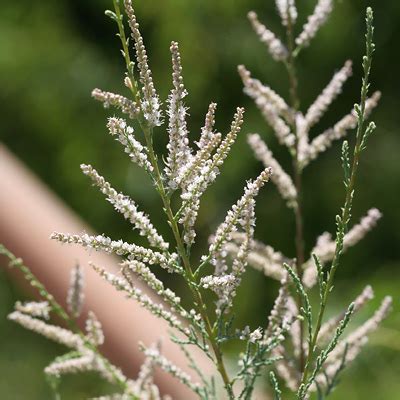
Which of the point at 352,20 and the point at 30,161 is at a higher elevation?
the point at 352,20

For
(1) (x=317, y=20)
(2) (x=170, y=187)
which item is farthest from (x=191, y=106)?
(2) (x=170, y=187)

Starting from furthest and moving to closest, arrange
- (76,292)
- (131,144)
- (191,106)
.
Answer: (191,106) → (76,292) → (131,144)

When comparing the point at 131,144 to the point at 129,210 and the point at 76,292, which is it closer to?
the point at 129,210

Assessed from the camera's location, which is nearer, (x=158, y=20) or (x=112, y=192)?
(x=112, y=192)

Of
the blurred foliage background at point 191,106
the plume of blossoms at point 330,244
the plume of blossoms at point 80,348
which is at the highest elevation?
the blurred foliage background at point 191,106

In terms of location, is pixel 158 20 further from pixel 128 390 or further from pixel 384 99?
pixel 128 390

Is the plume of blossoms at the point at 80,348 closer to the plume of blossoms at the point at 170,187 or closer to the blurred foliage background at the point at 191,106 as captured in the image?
the plume of blossoms at the point at 170,187

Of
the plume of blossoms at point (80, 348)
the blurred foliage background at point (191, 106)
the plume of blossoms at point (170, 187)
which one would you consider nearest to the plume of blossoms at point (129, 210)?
the plume of blossoms at point (170, 187)

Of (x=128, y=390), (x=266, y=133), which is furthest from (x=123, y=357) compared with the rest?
(x=266, y=133)
